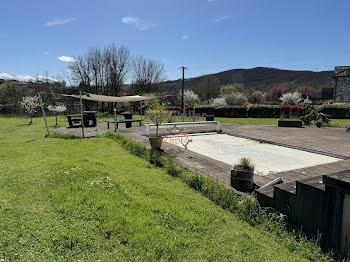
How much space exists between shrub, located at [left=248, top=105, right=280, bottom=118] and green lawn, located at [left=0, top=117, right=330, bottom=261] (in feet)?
64.2

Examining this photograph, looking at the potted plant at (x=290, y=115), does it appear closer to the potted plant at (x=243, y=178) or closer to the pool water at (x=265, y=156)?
the pool water at (x=265, y=156)

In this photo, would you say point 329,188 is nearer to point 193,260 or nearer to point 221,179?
point 193,260

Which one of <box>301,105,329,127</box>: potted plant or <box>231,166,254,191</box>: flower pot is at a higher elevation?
<box>301,105,329,127</box>: potted plant

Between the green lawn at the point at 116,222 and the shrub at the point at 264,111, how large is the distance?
19572 millimetres

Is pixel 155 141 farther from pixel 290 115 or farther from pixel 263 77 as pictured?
pixel 263 77

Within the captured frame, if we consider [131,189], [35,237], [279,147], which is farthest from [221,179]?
[279,147]

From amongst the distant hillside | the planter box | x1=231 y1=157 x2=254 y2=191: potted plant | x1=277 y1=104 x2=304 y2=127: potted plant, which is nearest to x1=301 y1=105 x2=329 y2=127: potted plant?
x1=277 y1=104 x2=304 y2=127: potted plant

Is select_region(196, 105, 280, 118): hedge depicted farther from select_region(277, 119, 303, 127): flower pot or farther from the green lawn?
the green lawn

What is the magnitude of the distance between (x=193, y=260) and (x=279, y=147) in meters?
6.50

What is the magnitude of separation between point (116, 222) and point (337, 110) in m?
23.6

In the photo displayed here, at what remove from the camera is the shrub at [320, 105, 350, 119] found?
1966 centimetres

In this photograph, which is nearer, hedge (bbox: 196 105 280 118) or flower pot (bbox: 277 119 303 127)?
flower pot (bbox: 277 119 303 127)

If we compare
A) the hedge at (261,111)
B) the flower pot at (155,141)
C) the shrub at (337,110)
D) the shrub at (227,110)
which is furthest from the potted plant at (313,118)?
the flower pot at (155,141)

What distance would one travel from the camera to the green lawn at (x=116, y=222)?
2312mm
